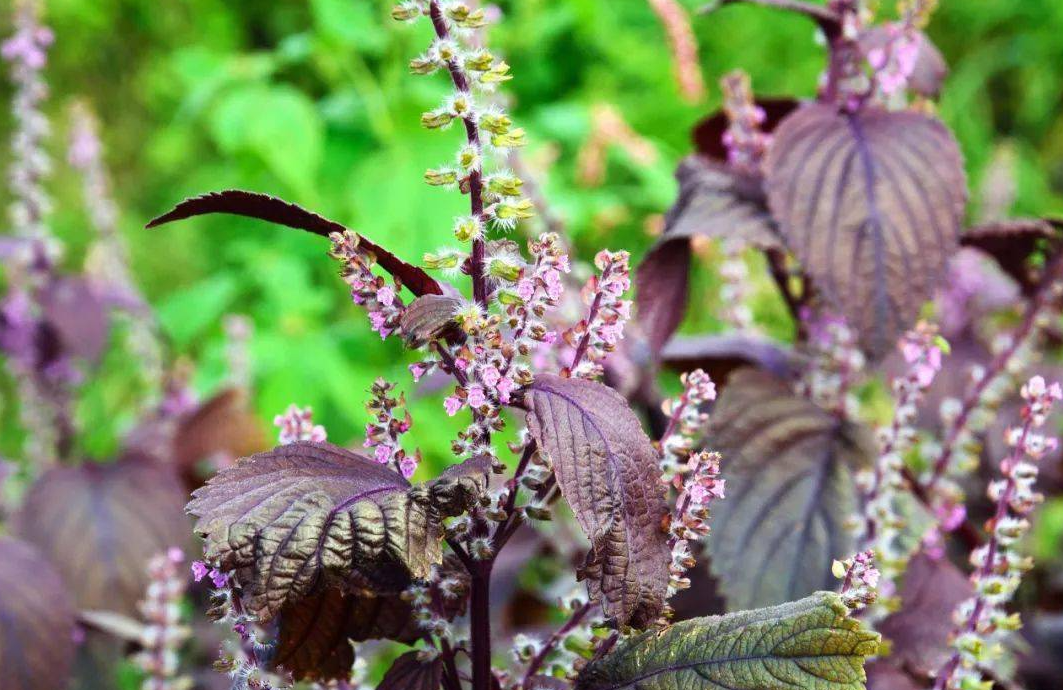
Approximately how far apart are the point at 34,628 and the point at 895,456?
29.9 inches

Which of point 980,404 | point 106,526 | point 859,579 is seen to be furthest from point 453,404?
point 106,526

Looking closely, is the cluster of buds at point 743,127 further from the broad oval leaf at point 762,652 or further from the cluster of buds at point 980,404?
the broad oval leaf at point 762,652

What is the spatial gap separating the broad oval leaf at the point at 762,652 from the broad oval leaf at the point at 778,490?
220 millimetres

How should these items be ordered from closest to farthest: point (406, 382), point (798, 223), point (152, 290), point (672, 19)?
point (798, 223) < point (672, 19) < point (406, 382) < point (152, 290)

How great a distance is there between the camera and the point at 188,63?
2826 mm

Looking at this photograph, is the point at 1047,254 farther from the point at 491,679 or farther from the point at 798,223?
the point at 491,679

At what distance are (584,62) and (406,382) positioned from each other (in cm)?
195

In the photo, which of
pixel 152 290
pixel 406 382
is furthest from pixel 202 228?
pixel 406 382

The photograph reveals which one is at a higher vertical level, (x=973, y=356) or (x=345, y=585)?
(x=973, y=356)

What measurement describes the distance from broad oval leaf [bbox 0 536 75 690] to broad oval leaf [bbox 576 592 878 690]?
2.08 feet

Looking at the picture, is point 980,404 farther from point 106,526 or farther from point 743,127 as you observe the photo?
point 106,526

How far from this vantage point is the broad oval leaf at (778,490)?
31.9 inches

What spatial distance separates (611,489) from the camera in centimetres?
55

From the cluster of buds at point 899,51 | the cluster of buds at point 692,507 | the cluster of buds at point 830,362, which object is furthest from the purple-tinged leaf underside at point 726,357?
the cluster of buds at point 692,507
